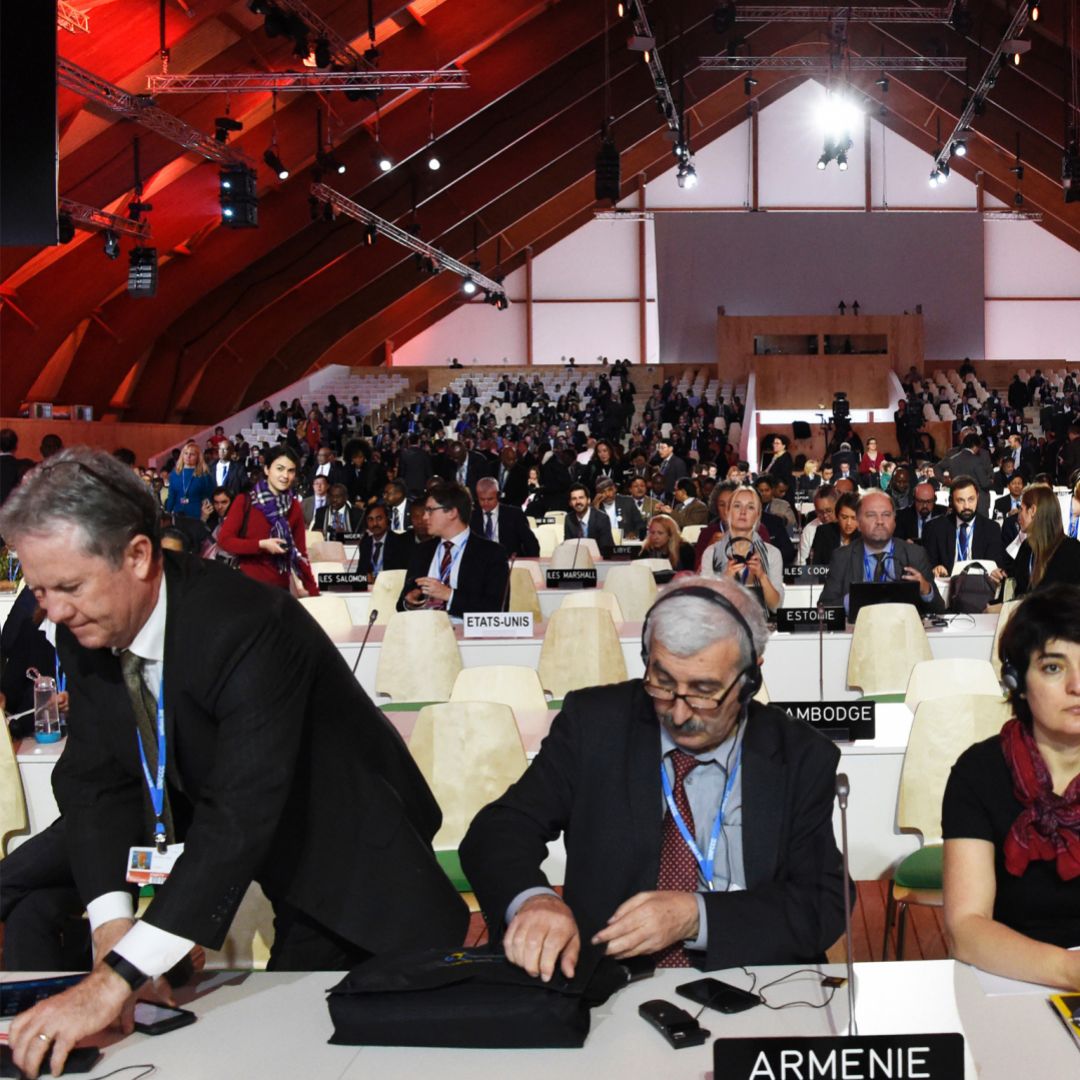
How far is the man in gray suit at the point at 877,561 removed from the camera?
620 cm

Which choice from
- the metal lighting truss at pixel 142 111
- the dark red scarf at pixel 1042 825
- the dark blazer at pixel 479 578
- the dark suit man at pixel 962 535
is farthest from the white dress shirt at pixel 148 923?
the metal lighting truss at pixel 142 111

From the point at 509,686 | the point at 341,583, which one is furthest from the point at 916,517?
the point at 509,686

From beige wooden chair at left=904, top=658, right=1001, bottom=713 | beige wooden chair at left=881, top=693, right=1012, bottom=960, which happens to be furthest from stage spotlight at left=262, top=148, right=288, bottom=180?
beige wooden chair at left=881, top=693, right=1012, bottom=960

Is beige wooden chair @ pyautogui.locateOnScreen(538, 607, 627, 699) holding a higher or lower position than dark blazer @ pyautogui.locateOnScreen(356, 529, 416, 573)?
lower

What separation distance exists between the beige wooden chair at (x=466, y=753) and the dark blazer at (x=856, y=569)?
3001 millimetres

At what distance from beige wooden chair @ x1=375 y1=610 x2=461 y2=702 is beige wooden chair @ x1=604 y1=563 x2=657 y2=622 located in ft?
6.96

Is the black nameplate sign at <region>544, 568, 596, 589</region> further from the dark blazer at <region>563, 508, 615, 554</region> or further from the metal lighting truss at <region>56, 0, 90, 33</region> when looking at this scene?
the metal lighting truss at <region>56, 0, 90, 33</region>

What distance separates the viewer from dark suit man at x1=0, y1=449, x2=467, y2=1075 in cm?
174

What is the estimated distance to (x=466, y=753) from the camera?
3.81m

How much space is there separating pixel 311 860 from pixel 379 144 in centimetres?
1851

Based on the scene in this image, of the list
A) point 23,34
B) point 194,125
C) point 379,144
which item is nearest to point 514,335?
point 379,144

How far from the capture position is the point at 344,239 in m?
24.9

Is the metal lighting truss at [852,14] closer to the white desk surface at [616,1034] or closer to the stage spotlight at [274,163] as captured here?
the stage spotlight at [274,163]

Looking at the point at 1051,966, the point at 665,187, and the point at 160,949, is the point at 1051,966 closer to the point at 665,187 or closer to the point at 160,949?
the point at 160,949
